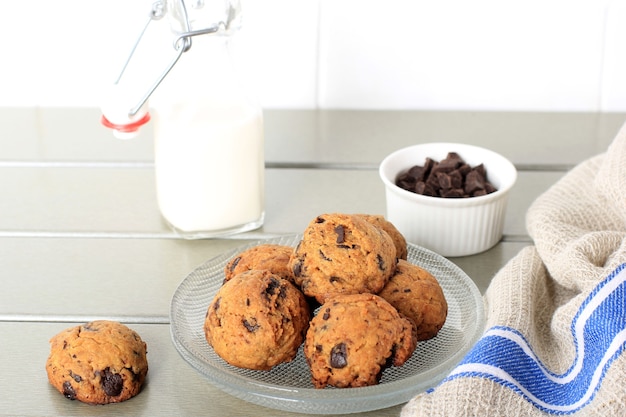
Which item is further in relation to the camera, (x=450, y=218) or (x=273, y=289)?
(x=450, y=218)

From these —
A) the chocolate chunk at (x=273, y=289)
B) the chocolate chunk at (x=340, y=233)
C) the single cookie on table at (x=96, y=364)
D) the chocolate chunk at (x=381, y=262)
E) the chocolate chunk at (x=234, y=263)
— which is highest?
the chocolate chunk at (x=340, y=233)

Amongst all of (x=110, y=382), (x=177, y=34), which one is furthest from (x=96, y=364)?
(x=177, y=34)

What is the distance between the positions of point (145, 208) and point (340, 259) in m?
0.46

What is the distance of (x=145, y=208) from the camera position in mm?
1131

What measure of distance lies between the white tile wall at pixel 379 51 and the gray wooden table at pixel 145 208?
45 mm

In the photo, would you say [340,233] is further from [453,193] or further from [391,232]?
[453,193]

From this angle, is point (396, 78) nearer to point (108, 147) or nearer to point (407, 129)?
point (407, 129)

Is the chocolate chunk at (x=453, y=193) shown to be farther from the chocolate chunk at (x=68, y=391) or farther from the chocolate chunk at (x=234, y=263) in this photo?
the chocolate chunk at (x=68, y=391)

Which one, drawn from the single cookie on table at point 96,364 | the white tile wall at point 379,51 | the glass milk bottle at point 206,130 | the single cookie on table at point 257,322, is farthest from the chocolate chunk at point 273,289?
the white tile wall at point 379,51

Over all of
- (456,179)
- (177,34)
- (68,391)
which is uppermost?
(177,34)

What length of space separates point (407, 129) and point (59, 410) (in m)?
0.81

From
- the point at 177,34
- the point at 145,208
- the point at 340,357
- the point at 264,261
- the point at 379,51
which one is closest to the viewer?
the point at 340,357

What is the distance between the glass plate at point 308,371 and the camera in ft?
2.26

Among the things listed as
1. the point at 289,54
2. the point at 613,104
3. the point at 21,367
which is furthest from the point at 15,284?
the point at 613,104
